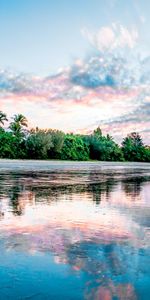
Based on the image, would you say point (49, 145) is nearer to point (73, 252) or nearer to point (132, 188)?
point (132, 188)

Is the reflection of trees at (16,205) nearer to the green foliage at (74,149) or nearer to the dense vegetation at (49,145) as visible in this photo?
the dense vegetation at (49,145)

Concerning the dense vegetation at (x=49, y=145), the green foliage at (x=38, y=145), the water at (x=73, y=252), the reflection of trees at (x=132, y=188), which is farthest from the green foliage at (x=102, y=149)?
the water at (x=73, y=252)

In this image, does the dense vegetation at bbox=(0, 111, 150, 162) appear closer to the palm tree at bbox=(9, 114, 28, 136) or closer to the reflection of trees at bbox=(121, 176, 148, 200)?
the palm tree at bbox=(9, 114, 28, 136)

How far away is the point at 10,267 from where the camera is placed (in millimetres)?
5395

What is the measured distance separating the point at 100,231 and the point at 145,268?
8.69ft

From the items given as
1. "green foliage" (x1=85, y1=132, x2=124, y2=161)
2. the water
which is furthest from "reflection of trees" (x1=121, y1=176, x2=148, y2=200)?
"green foliage" (x1=85, y1=132, x2=124, y2=161)

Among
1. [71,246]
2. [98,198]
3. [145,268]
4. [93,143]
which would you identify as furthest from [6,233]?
[93,143]

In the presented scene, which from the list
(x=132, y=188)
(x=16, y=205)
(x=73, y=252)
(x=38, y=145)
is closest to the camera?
(x=73, y=252)

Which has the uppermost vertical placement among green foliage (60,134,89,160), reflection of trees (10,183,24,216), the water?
green foliage (60,134,89,160)

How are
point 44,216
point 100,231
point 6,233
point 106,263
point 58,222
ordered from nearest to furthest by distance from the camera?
point 106,263, point 6,233, point 100,231, point 58,222, point 44,216

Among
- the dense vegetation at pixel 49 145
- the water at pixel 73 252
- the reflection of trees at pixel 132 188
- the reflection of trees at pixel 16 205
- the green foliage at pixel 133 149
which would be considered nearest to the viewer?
the water at pixel 73 252

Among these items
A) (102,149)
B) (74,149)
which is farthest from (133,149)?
(74,149)

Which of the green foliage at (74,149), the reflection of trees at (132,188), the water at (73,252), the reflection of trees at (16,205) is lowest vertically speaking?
the water at (73,252)

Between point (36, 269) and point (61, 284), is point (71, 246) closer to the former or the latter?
point (36, 269)
